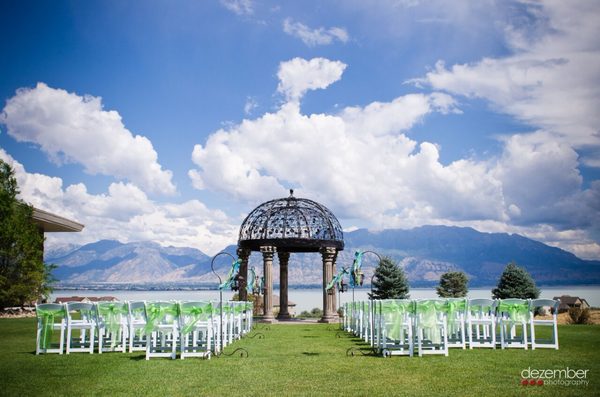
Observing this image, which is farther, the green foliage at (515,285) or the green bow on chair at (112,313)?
the green foliage at (515,285)

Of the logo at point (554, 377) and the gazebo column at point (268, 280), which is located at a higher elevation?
the gazebo column at point (268, 280)

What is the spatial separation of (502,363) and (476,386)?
2802mm

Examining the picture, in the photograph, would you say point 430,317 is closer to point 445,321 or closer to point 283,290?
point 445,321

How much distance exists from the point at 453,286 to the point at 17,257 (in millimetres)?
36521

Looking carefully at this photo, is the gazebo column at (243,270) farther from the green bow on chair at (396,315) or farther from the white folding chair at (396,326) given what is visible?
the green bow on chair at (396,315)

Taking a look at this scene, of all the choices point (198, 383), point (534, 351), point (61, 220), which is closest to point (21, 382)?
point (198, 383)

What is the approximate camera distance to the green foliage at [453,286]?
4904cm

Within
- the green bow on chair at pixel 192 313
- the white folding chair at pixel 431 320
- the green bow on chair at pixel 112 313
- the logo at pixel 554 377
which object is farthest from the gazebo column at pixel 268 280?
the logo at pixel 554 377

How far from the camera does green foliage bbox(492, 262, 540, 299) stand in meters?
37.0

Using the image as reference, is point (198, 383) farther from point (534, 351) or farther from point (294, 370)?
point (534, 351)

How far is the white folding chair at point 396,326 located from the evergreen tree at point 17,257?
2642 cm

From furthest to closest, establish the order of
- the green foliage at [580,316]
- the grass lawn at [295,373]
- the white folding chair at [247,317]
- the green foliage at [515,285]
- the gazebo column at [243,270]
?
the green foliage at [515,285]
the gazebo column at [243,270]
the green foliage at [580,316]
the white folding chair at [247,317]
the grass lawn at [295,373]

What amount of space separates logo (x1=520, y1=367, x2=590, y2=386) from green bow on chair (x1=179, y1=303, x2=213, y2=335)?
6.84 meters

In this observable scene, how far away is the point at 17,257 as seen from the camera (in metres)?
33.4
